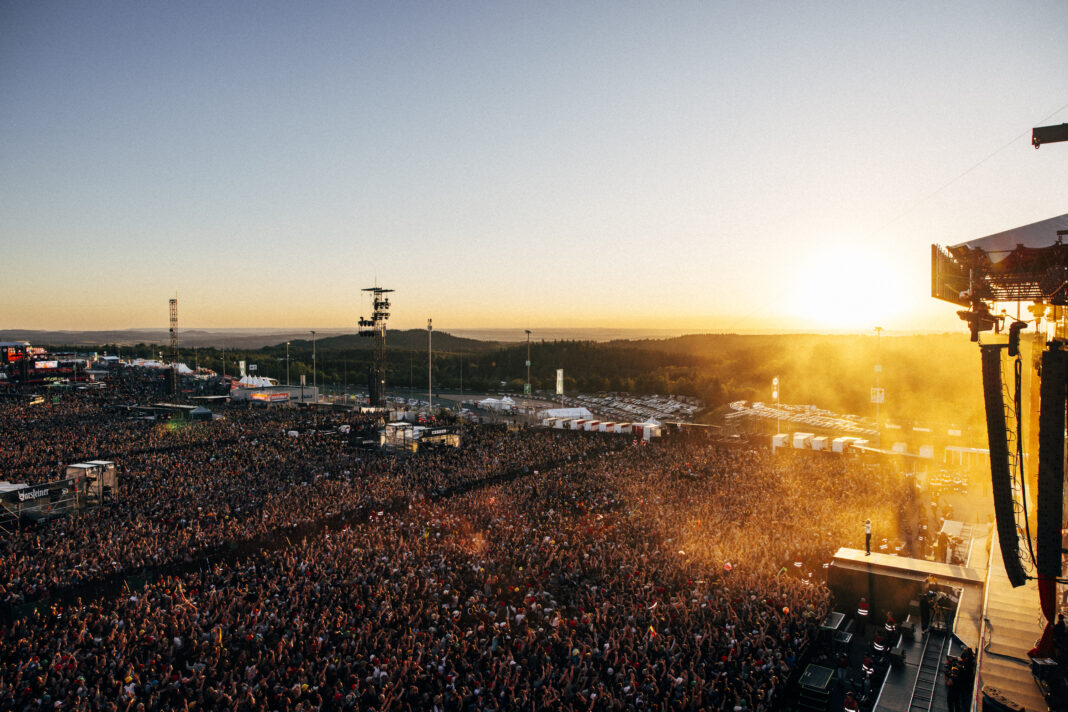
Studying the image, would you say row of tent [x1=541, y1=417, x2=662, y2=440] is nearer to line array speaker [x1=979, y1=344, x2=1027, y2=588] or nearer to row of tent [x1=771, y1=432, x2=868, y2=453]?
row of tent [x1=771, y1=432, x2=868, y2=453]

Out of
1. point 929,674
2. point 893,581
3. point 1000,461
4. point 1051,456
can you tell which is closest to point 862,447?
point 893,581

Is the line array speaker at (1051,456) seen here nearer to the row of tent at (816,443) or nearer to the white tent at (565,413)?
the row of tent at (816,443)

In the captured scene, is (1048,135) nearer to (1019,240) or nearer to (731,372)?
(1019,240)

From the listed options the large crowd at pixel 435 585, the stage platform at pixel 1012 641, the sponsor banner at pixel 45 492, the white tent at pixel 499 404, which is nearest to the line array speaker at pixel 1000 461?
the stage platform at pixel 1012 641

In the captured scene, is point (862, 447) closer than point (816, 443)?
No

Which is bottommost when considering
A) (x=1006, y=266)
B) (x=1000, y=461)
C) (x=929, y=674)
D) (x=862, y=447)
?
(x=929, y=674)

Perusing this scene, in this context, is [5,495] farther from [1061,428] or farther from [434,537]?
[1061,428]

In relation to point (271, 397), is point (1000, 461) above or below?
above

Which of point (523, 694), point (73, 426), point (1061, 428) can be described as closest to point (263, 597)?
point (523, 694)
